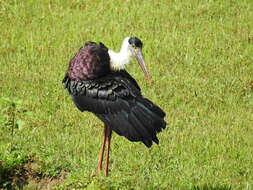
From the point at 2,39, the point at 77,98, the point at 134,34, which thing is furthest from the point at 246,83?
→ the point at 2,39

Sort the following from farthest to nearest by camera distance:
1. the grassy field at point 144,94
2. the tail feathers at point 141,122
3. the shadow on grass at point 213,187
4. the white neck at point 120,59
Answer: the grassy field at point 144,94 → the white neck at point 120,59 → the shadow on grass at point 213,187 → the tail feathers at point 141,122

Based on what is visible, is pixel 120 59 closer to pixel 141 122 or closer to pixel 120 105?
pixel 120 105

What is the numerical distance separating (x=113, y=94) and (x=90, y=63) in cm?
48

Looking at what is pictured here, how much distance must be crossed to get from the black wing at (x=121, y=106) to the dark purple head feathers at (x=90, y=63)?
0.22 ft

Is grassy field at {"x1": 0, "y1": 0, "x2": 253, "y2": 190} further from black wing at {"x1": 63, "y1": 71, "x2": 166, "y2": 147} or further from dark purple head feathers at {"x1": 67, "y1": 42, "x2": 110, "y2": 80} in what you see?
dark purple head feathers at {"x1": 67, "y1": 42, "x2": 110, "y2": 80}

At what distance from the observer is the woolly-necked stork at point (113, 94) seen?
6281 millimetres

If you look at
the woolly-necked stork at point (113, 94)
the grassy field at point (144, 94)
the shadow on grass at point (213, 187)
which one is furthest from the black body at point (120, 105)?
the shadow on grass at point (213, 187)

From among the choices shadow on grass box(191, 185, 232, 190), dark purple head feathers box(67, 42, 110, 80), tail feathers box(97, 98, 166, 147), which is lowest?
shadow on grass box(191, 185, 232, 190)

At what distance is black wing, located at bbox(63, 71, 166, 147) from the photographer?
626 centimetres

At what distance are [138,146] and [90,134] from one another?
0.70m

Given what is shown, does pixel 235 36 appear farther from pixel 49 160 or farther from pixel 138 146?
pixel 49 160

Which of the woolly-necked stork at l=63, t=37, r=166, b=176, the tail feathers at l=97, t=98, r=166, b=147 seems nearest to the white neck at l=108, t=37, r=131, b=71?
the woolly-necked stork at l=63, t=37, r=166, b=176

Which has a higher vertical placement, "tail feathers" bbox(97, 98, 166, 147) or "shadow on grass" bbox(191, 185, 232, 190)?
"tail feathers" bbox(97, 98, 166, 147)

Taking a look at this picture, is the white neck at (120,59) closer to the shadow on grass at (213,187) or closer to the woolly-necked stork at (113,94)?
the woolly-necked stork at (113,94)
